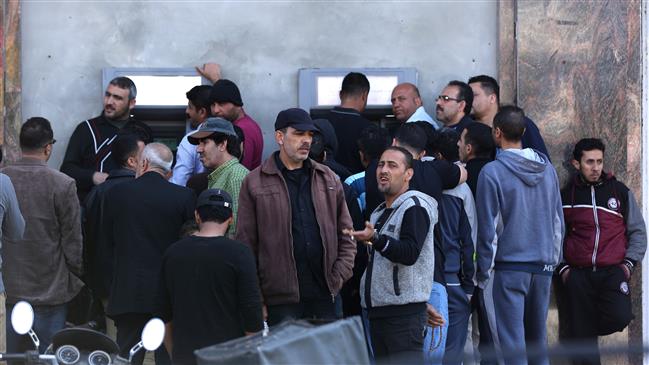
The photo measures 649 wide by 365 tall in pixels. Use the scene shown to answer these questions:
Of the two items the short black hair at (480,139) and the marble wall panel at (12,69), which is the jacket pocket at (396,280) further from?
the marble wall panel at (12,69)

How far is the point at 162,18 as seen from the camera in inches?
486

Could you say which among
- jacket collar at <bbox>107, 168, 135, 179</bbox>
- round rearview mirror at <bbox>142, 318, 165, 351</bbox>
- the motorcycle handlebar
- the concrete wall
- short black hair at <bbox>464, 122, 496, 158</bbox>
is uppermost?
the concrete wall

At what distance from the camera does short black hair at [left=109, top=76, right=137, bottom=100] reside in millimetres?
11695

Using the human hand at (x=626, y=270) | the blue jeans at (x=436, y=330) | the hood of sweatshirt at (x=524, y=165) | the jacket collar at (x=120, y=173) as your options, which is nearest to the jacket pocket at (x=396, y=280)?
the blue jeans at (x=436, y=330)

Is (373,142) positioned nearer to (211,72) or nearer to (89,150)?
(211,72)

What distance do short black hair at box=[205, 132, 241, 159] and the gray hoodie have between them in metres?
A: 1.69

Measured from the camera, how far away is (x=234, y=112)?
11477 millimetres

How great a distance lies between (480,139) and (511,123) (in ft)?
0.78

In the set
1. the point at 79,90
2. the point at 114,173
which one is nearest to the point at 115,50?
the point at 79,90

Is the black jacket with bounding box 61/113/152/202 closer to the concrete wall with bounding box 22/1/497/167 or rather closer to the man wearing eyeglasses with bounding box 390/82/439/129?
the concrete wall with bounding box 22/1/497/167

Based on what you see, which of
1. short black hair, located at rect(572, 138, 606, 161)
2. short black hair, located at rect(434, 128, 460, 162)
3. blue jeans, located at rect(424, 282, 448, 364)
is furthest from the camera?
short black hair, located at rect(572, 138, 606, 161)

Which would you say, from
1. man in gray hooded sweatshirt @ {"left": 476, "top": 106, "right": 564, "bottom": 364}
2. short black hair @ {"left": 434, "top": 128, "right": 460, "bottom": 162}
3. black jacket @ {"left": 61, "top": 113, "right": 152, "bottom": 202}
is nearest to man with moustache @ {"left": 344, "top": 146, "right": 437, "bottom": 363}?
short black hair @ {"left": 434, "top": 128, "right": 460, "bottom": 162}

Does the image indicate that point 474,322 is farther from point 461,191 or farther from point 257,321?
point 257,321

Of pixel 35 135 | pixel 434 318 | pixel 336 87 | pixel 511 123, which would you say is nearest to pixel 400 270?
pixel 434 318
